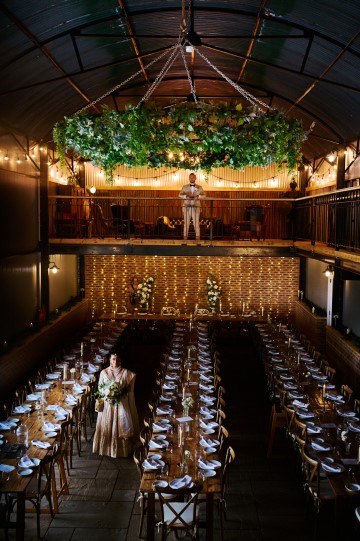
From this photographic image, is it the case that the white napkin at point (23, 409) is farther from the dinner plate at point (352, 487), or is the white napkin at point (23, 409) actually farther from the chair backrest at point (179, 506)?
the dinner plate at point (352, 487)

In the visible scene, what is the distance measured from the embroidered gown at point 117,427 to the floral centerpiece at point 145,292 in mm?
9365

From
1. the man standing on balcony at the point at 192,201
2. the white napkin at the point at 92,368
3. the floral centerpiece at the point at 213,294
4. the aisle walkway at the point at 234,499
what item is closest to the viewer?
the aisle walkway at the point at 234,499

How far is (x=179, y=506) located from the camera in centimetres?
779

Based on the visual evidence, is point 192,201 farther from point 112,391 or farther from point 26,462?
point 26,462

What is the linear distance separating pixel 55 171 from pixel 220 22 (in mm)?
8366

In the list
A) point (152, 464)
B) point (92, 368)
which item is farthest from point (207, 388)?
point (152, 464)

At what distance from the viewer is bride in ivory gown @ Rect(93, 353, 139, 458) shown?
10289 millimetres

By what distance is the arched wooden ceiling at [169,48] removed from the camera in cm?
981

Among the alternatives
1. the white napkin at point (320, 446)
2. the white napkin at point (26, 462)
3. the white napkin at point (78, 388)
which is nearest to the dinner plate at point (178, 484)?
the white napkin at point (26, 462)

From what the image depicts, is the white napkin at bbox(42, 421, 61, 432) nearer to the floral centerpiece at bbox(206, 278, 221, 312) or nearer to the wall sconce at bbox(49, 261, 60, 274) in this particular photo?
the wall sconce at bbox(49, 261, 60, 274)

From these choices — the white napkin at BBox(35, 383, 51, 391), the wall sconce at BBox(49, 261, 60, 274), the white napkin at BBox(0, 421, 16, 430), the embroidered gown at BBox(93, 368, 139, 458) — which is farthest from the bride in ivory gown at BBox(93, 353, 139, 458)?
the wall sconce at BBox(49, 261, 60, 274)

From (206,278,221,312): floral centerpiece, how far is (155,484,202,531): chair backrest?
12.5 metres

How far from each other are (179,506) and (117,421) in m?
3.01

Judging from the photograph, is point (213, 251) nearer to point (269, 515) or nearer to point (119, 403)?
point (119, 403)
